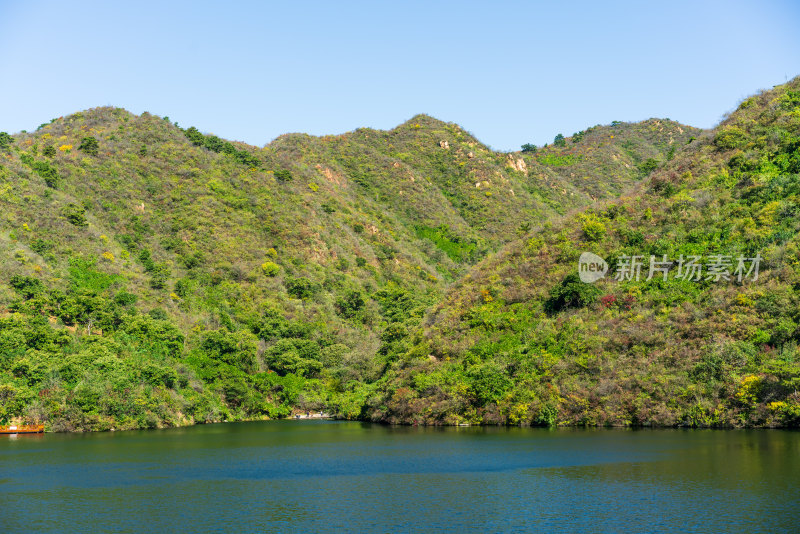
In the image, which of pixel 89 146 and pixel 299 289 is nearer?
pixel 299 289

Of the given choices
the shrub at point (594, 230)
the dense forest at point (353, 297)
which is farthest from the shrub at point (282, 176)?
the shrub at point (594, 230)

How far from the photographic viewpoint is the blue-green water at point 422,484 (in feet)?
96.2

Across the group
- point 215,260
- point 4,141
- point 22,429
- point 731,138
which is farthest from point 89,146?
point 731,138

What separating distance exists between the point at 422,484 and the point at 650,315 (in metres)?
39.7

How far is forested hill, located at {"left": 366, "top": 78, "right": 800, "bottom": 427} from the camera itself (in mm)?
59031

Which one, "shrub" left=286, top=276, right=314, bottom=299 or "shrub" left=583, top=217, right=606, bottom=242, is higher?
"shrub" left=583, top=217, right=606, bottom=242

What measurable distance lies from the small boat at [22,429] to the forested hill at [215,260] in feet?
3.22

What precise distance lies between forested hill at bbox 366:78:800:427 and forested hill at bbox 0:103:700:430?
14109 mm

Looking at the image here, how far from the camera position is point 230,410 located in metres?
90.4

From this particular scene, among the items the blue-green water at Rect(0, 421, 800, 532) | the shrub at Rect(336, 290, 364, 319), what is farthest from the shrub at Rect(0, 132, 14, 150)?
the blue-green water at Rect(0, 421, 800, 532)

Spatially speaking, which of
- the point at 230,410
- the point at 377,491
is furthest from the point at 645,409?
the point at 230,410

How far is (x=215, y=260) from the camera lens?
114 m

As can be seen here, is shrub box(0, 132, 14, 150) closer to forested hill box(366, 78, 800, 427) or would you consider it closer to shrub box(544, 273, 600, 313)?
forested hill box(366, 78, 800, 427)

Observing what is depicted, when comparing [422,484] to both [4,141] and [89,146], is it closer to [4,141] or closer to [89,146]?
[4,141]
